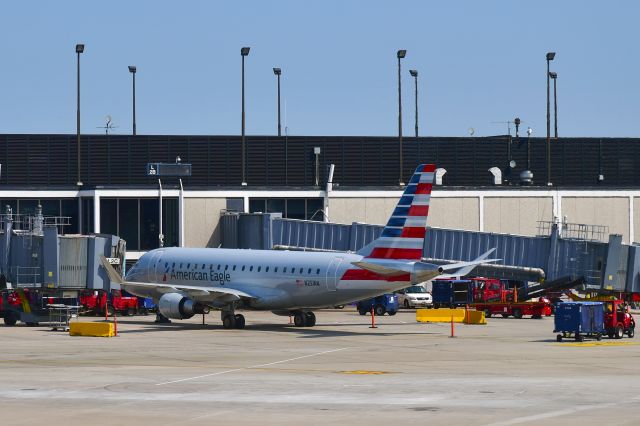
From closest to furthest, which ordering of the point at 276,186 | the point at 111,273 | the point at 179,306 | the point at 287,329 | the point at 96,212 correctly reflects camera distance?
the point at 287,329 → the point at 179,306 → the point at 111,273 → the point at 96,212 → the point at 276,186

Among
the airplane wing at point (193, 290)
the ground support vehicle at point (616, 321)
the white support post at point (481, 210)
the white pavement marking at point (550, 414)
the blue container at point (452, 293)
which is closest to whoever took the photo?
the white pavement marking at point (550, 414)

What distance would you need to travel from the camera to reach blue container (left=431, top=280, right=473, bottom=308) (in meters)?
80.0

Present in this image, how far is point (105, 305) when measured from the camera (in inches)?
3051

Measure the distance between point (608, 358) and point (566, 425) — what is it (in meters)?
18.9

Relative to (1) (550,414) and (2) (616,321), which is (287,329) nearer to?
(2) (616,321)

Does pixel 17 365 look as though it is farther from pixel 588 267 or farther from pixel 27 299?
pixel 588 267

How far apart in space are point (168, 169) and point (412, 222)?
131 ft

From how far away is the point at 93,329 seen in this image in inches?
2322

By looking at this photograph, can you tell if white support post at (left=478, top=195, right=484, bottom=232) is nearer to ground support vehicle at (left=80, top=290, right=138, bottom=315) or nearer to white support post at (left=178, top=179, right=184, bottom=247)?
white support post at (left=178, top=179, right=184, bottom=247)

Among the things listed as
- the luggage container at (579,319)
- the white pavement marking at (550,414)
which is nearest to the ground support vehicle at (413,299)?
the luggage container at (579,319)

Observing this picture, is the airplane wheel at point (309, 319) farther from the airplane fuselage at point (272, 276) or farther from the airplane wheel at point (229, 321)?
the airplane wheel at point (229, 321)

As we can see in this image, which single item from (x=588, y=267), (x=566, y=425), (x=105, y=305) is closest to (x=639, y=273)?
(x=588, y=267)

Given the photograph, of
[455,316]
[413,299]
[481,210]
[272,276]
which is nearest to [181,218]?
[413,299]

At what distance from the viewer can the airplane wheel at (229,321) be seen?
Answer: 6481cm
